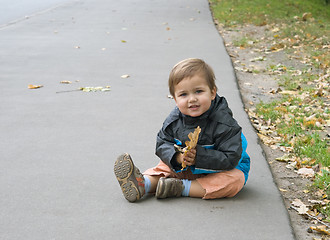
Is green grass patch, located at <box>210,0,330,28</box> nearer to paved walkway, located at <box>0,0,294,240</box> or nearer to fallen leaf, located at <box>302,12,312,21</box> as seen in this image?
fallen leaf, located at <box>302,12,312,21</box>

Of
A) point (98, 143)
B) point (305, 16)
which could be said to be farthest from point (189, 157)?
point (305, 16)

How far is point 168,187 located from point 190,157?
0.94ft

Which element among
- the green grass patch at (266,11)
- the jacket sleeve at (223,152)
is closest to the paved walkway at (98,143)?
the jacket sleeve at (223,152)

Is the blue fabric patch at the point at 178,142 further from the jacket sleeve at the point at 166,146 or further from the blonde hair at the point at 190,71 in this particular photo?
the blonde hair at the point at 190,71

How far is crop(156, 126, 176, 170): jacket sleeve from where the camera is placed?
352 cm

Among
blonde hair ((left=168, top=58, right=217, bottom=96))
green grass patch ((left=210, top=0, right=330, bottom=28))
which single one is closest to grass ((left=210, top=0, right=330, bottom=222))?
green grass patch ((left=210, top=0, right=330, bottom=28))

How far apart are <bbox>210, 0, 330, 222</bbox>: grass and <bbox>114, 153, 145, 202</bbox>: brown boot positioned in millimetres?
1269

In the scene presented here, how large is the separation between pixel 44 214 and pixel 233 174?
1330mm

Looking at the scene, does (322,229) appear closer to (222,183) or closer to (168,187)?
(222,183)

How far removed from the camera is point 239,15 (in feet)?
47.9

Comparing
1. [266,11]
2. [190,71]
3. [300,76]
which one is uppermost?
[190,71]

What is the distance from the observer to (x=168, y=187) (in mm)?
3477

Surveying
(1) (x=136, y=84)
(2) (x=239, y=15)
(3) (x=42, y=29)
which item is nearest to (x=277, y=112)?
(1) (x=136, y=84)

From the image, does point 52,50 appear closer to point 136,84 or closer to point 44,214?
point 136,84
